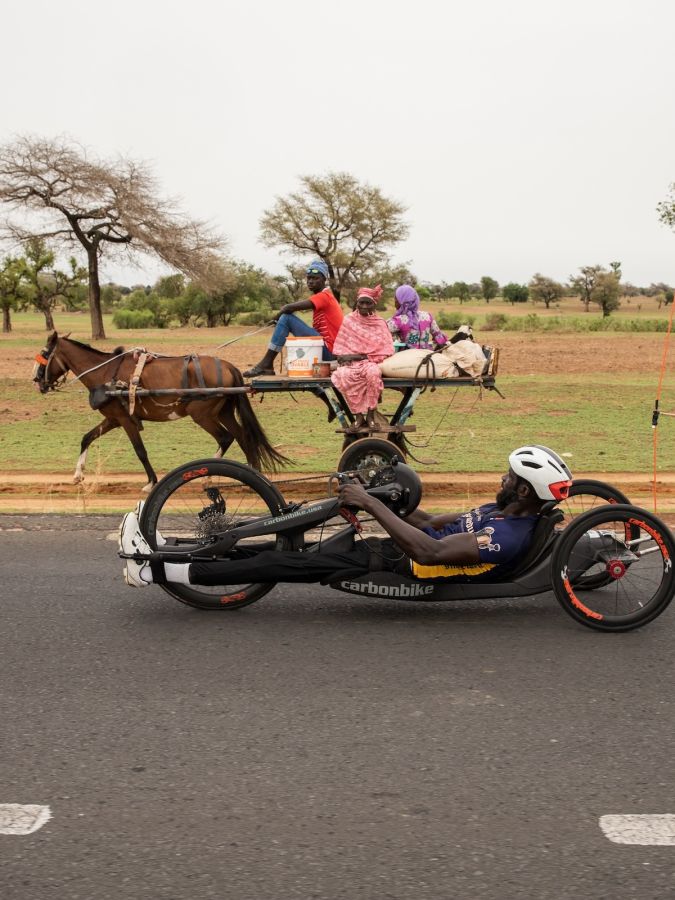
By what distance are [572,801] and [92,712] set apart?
7.24 ft

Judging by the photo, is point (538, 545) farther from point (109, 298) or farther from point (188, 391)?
point (109, 298)

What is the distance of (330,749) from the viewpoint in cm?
445

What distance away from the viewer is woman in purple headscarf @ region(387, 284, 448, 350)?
11.5m

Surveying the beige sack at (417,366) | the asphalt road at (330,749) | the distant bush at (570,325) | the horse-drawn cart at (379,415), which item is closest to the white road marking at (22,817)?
the asphalt road at (330,749)

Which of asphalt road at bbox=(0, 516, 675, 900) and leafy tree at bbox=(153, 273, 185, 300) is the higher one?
leafy tree at bbox=(153, 273, 185, 300)

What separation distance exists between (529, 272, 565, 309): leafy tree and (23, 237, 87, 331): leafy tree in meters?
53.3

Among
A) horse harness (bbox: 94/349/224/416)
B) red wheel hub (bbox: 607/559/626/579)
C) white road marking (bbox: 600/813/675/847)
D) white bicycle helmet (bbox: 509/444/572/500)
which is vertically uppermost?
horse harness (bbox: 94/349/224/416)

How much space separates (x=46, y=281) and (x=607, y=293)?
164ft

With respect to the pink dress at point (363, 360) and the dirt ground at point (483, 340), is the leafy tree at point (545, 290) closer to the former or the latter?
the dirt ground at point (483, 340)

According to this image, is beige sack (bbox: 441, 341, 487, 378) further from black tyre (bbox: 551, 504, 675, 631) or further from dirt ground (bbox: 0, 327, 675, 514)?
black tyre (bbox: 551, 504, 675, 631)

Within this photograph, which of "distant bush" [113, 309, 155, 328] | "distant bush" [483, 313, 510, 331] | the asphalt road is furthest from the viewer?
"distant bush" [113, 309, 155, 328]

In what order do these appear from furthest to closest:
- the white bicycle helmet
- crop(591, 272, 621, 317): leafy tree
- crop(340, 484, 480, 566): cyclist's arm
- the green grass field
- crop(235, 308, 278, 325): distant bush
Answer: crop(591, 272, 621, 317): leafy tree → crop(235, 308, 278, 325): distant bush → the green grass field → the white bicycle helmet → crop(340, 484, 480, 566): cyclist's arm

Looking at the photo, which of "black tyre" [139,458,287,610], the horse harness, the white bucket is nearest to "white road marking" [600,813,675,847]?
"black tyre" [139,458,287,610]

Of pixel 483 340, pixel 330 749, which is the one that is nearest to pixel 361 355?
pixel 330 749
